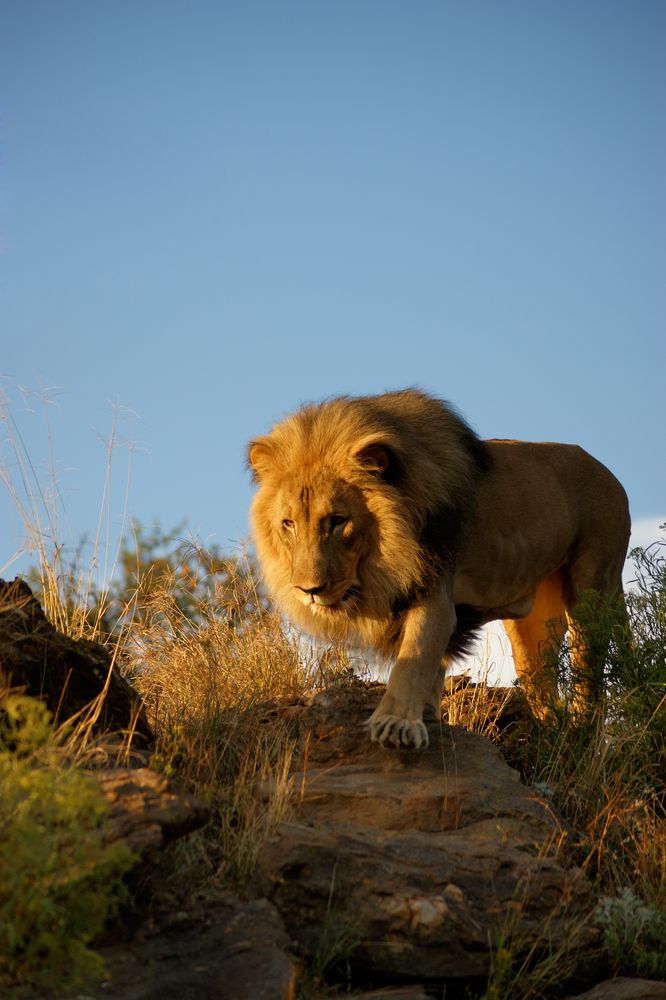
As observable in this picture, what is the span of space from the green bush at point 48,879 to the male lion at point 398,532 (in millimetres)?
2082

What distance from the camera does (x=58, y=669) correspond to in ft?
17.0

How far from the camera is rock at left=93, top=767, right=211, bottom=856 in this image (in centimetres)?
384

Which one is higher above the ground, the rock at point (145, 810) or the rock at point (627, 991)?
the rock at point (145, 810)

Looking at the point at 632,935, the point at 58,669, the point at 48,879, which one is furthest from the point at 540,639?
the point at 48,879

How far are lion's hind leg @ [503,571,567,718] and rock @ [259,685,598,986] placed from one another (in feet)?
4.69

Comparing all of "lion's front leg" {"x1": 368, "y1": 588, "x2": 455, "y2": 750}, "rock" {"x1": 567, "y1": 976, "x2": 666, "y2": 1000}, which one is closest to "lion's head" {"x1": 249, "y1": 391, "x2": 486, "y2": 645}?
"lion's front leg" {"x1": 368, "y1": 588, "x2": 455, "y2": 750}

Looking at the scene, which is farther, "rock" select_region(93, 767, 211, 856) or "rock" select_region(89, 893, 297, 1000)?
"rock" select_region(93, 767, 211, 856)

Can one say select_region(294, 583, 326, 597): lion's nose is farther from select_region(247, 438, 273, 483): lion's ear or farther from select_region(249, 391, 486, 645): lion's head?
select_region(247, 438, 273, 483): lion's ear

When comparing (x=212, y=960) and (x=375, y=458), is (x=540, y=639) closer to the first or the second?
(x=375, y=458)

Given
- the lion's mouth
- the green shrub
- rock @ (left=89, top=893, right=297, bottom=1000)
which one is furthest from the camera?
the lion's mouth

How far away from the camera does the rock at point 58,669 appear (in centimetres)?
503

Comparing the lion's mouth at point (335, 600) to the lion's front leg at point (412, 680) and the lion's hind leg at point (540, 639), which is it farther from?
the lion's hind leg at point (540, 639)

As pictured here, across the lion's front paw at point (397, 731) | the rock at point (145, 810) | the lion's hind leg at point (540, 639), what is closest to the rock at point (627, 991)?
the lion's front paw at point (397, 731)

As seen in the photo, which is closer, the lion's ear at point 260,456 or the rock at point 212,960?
the rock at point 212,960
